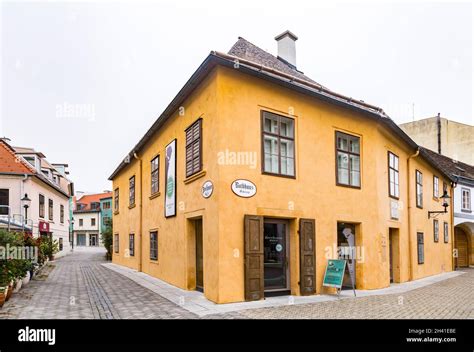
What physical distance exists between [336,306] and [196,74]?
6591 mm

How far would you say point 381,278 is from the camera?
12.6 m

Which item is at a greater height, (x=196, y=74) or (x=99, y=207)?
(x=196, y=74)

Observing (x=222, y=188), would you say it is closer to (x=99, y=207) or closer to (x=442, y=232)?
(x=442, y=232)

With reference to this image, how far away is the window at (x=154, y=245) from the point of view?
15.4 m

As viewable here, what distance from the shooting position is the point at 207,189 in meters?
10.0


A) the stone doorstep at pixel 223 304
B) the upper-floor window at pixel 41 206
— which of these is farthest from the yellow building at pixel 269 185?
the upper-floor window at pixel 41 206

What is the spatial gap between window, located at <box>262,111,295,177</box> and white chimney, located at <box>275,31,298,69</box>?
6.53 meters

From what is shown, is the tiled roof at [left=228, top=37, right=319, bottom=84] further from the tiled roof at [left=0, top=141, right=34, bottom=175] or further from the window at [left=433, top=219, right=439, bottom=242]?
the tiled roof at [left=0, top=141, right=34, bottom=175]

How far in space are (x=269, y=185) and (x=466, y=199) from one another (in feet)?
63.4

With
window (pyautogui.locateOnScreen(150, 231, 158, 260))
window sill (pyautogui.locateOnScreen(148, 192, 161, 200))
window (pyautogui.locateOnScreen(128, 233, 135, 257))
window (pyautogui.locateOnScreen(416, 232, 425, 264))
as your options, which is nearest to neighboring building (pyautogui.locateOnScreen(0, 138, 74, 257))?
window (pyautogui.locateOnScreen(128, 233, 135, 257))

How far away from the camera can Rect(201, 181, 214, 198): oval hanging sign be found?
975 centimetres

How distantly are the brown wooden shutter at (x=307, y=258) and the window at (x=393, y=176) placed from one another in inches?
187
